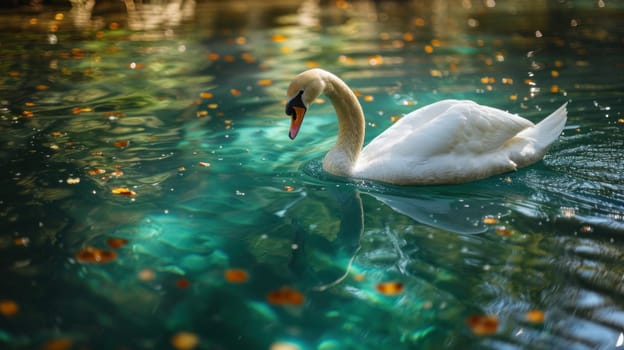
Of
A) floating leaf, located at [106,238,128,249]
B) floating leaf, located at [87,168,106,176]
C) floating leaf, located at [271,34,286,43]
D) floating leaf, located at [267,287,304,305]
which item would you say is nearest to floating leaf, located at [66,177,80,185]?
floating leaf, located at [87,168,106,176]

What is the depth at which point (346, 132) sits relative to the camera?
632cm

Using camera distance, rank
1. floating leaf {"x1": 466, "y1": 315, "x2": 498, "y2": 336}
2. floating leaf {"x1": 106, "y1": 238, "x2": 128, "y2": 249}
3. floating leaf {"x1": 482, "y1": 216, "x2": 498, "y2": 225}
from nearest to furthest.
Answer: floating leaf {"x1": 466, "y1": 315, "x2": 498, "y2": 336} < floating leaf {"x1": 106, "y1": 238, "x2": 128, "y2": 249} < floating leaf {"x1": 482, "y1": 216, "x2": 498, "y2": 225}

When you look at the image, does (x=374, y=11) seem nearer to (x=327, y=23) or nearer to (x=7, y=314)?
(x=327, y=23)

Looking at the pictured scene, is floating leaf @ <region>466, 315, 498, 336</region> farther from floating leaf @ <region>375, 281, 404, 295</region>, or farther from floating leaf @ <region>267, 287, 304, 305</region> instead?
floating leaf @ <region>267, 287, 304, 305</region>

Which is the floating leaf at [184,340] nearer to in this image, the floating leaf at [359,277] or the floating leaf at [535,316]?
the floating leaf at [359,277]

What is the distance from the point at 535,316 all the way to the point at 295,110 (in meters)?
2.88

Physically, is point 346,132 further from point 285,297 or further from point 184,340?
point 184,340

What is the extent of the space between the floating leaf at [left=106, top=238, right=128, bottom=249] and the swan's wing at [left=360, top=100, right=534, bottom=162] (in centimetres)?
243

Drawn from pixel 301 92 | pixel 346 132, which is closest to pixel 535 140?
pixel 346 132

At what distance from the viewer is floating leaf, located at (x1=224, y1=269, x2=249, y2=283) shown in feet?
14.6

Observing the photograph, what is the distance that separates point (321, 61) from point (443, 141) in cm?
654

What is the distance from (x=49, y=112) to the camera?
8.52 metres

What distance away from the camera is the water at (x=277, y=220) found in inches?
155

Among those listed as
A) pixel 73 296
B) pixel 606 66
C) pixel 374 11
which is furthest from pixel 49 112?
pixel 374 11
